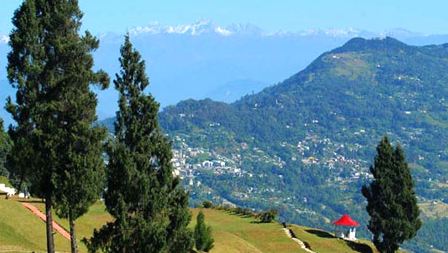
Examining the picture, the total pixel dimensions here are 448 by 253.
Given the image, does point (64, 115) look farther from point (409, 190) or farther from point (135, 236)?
point (409, 190)

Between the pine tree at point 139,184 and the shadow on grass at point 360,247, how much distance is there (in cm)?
3718

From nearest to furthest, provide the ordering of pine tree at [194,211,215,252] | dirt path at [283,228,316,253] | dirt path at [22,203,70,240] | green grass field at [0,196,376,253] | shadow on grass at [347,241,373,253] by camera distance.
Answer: green grass field at [0,196,376,253], dirt path at [22,203,70,240], pine tree at [194,211,215,252], dirt path at [283,228,316,253], shadow on grass at [347,241,373,253]

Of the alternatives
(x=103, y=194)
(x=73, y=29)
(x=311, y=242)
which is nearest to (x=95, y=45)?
(x=73, y=29)

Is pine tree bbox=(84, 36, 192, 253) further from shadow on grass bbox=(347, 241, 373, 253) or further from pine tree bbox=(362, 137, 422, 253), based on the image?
shadow on grass bbox=(347, 241, 373, 253)

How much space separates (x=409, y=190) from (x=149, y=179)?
124ft

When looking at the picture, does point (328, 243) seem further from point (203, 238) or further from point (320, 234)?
point (203, 238)

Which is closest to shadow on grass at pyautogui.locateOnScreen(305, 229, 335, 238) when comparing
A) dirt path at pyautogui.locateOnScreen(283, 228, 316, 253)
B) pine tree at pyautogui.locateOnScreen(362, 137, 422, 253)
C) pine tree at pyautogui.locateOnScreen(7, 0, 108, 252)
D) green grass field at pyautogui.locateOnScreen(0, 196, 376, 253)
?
green grass field at pyautogui.locateOnScreen(0, 196, 376, 253)

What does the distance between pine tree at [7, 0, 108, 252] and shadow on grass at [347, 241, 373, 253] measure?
39.8 meters

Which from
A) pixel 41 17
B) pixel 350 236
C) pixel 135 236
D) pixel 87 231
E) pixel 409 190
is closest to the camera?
pixel 135 236

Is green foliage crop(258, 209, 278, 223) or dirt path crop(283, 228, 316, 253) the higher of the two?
green foliage crop(258, 209, 278, 223)

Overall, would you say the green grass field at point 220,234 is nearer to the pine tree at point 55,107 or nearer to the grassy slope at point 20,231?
the grassy slope at point 20,231

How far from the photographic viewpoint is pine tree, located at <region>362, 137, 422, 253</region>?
6894 cm

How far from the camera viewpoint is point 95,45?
41438 mm

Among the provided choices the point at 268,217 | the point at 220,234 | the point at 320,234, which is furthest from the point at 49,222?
the point at 268,217
